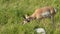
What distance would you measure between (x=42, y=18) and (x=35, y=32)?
0.96 m

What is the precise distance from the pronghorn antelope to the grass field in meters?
0.14

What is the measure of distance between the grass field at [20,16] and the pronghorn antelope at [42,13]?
0.14 m

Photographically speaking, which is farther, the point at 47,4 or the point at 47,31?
the point at 47,4

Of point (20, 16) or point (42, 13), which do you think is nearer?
point (42, 13)

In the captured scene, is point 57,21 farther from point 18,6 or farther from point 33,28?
point 18,6

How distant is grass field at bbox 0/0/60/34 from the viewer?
26.0ft

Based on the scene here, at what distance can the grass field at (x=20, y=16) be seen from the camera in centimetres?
794

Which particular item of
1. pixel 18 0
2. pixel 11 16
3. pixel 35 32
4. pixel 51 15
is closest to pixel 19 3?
pixel 18 0

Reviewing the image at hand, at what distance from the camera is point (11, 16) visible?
898 cm

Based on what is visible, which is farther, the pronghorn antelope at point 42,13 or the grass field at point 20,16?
the pronghorn antelope at point 42,13

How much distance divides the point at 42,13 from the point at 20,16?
28.5 inches

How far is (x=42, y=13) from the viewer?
28.4 feet

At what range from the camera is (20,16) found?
8.84m

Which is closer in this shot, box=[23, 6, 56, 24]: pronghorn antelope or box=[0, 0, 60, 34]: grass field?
box=[0, 0, 60, 34]: grass field
